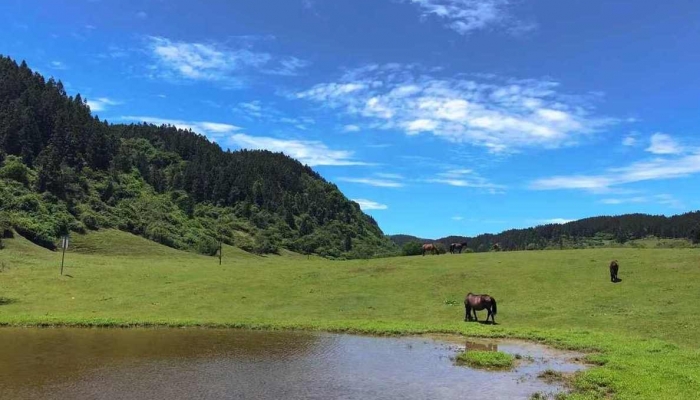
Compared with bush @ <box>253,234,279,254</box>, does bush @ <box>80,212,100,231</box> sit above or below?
above

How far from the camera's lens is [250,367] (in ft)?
62.5

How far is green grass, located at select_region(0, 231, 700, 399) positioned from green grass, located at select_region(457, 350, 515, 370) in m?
3.22

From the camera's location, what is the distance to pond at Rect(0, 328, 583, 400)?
50.6ft

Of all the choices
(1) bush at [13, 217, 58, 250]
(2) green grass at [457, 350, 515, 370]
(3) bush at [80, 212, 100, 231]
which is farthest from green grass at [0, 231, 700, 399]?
(3) bush at [80, 212, 100, 231]

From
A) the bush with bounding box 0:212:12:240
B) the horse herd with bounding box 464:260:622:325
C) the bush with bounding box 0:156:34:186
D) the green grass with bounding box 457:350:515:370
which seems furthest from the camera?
the bush with bounding box 0:156:34:186

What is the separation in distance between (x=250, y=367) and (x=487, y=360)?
917 centimetres

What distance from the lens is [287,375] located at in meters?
17.7

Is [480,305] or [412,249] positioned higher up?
[412,249]

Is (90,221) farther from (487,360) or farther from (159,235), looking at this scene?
(487,360)

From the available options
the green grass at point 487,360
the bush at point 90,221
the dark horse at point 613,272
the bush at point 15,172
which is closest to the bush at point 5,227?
the bush at point 90,221

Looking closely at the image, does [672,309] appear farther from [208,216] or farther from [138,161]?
[138,161]

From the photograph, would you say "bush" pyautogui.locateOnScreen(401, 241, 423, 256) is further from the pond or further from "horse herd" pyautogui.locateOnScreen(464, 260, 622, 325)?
the pond

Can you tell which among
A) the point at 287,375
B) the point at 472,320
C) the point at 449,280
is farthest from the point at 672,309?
the point at 287,375

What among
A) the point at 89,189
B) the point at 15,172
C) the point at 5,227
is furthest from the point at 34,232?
the point at 89,189
